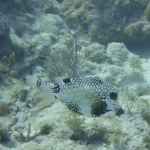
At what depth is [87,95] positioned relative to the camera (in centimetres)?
358

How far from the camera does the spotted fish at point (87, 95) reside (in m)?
3.47

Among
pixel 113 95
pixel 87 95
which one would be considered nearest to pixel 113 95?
pixel 113 95

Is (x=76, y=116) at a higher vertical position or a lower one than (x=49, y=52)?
lower

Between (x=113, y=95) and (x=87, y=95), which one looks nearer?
(x=113, y=95)

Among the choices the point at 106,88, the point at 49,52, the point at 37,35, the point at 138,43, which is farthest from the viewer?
the point at 138,43

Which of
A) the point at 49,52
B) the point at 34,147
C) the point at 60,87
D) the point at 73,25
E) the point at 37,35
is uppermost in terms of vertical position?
the point at 73,25

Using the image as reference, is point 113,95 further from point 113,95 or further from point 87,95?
point 87,95

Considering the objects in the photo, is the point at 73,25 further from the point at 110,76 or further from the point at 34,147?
the point at 34,147

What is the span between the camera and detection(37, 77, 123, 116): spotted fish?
347 cm

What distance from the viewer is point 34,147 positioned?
4199mm

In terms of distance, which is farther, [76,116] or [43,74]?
[43,74]

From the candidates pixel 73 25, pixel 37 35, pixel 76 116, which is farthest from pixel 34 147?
pixel 73 25

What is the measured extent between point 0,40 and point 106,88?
186 inches

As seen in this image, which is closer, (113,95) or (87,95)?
(113,95)
